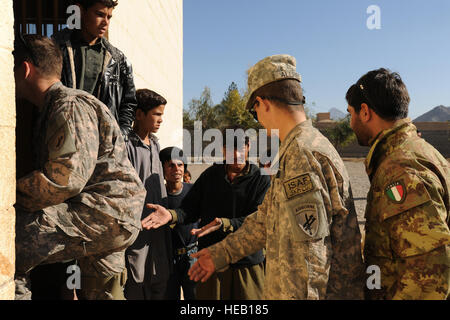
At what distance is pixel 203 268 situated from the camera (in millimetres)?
1973

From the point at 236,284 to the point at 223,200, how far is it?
0.66 m

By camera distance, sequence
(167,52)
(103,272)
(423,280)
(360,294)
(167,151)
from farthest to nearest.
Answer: (167,52), (167,151), (103,272), (360,294), (423,280)

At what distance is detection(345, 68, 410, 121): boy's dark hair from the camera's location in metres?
1.67

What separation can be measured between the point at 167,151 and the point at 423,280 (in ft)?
8.17

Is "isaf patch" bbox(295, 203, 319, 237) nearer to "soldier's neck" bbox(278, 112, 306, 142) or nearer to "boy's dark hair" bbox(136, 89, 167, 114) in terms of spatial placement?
"soldier's neck" bbox(278, 112, 306, 142)

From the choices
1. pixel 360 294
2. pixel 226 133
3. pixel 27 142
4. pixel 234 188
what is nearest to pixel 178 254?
pixel 234 188

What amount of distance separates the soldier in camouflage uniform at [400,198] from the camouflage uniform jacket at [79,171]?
3.72 ft

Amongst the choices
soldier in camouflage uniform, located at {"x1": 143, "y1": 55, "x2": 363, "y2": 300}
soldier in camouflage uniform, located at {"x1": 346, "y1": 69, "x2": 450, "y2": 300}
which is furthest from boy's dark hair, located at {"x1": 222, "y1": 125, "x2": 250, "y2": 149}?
soldier in camouflage uniform, located at {"x1": 346, "y1": 69, "x2": 450, "y2": 300}

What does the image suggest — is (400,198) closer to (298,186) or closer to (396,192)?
(396,192)

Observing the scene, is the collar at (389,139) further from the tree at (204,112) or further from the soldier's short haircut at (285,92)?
the tree at (204,112)

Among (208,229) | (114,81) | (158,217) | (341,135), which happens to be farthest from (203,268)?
(341,135)

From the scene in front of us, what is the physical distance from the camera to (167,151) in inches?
135

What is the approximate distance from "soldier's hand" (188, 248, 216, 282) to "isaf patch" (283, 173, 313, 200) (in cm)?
76

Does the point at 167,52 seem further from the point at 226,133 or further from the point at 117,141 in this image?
the point at 117,141
